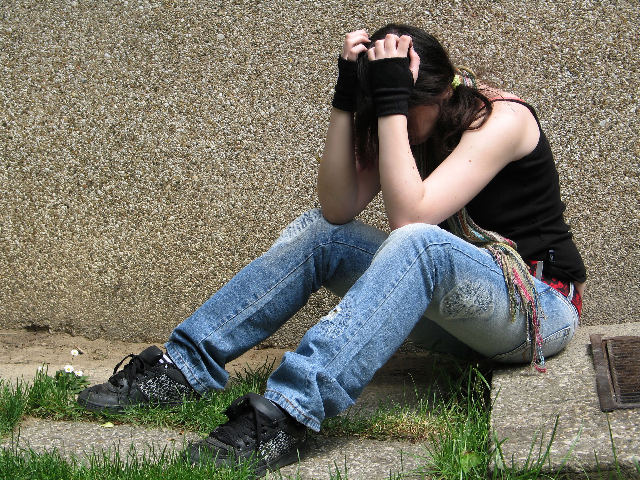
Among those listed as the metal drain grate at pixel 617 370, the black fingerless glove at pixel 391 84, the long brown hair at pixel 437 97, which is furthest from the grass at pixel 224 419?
the black fingerless glove at pixel 391 84

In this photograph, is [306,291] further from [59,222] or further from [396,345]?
[59,222]

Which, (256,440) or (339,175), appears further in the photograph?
(339,175)

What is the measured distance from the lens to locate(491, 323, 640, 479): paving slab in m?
1.73

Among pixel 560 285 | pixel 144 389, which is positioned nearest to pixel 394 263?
pixel 560 285

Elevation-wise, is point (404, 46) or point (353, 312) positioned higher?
point (404, 46)

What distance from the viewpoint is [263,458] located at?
197 centimetres

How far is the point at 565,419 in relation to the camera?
196 cm

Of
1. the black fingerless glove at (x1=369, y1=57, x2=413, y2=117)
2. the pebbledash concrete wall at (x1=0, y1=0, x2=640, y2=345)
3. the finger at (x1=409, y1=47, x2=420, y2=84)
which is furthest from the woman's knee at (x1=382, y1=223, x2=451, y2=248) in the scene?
the pebbledash concrete wall at (x1=0, y1=0, x2=640, y2=345)

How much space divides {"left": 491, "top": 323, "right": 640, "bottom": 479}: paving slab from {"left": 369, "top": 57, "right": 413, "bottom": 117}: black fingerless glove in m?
0.89

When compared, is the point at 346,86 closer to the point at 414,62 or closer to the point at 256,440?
the point at 414,62

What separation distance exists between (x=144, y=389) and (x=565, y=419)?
4.19ft

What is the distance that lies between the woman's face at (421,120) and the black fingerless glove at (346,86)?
0.19 m

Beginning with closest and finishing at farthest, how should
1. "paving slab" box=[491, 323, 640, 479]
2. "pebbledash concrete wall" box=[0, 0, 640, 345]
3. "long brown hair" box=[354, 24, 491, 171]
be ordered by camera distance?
"paving slab" box=[491, 323, 640, 479] → "long brown hair" box=[354, 24, 491, 171] → "pebbledash concrete wall" box=[0, 0, 640, 345]

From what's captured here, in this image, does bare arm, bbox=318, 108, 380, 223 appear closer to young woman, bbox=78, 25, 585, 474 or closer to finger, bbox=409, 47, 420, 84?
young woman, bbox=78, 25, 585, 474
